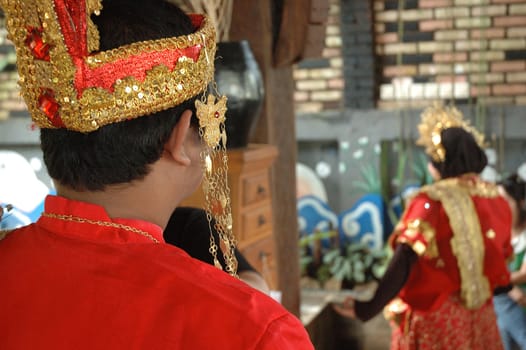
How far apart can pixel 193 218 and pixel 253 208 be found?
6.00 ft

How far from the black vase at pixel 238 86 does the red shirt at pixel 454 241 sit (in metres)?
0.93

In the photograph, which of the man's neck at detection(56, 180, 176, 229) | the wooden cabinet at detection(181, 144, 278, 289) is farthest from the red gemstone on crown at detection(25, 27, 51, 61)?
the wooden cabinet at detection(181, 144, 278, 289)

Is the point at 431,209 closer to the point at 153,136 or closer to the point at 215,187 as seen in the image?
the point at 215,187

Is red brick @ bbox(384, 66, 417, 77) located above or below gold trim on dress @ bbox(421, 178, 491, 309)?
above

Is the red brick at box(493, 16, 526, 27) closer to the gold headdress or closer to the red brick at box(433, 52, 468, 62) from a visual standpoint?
the red brick at box(433, 52, 468, 62)

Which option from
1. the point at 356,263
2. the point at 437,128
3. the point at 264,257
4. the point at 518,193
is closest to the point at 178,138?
the point at 264,257

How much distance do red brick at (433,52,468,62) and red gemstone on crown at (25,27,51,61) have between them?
5.55m

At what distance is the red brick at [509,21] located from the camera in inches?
239

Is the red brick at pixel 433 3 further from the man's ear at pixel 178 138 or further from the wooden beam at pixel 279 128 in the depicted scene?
the man's ear at pixel 178 138

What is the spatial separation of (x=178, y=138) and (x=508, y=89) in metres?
5.48

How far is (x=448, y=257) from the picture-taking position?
362 centimetres

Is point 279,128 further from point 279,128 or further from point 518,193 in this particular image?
point 518,193

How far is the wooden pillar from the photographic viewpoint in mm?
3631

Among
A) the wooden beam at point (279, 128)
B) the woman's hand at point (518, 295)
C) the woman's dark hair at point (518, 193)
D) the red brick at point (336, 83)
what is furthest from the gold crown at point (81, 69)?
the red brick at point (336, 83)
